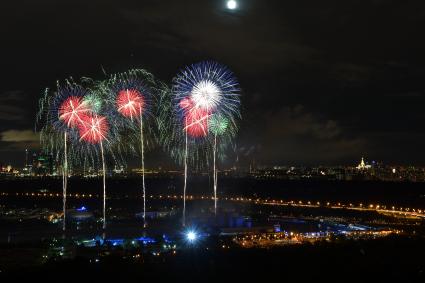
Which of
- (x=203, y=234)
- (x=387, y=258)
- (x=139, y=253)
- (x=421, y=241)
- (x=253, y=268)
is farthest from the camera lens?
(x=203, y=234)

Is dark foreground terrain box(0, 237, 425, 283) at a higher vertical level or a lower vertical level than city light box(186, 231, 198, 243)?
lower

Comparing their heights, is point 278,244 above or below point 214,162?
below

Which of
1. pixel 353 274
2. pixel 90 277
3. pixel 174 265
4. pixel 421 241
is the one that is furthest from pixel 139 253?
pixel 421 241

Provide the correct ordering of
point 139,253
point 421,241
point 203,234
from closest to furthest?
point 139,253
point 421,241
point 203,234

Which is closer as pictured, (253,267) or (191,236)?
(253,267)

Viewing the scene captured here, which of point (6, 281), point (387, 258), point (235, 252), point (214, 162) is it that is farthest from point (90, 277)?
point (214, 162)

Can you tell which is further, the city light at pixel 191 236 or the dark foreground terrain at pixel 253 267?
the city light at pixel 191 236

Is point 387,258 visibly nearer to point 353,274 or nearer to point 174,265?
point 353,274

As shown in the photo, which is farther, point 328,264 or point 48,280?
point 328,264

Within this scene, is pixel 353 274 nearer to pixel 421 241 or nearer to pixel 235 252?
pixel 235 252

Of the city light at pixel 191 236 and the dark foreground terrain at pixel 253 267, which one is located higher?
the city light at pixel 191 236

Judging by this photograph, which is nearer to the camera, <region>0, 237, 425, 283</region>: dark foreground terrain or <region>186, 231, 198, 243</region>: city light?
<region>0, 237, 425, 283</region>: dark foreground terrain
